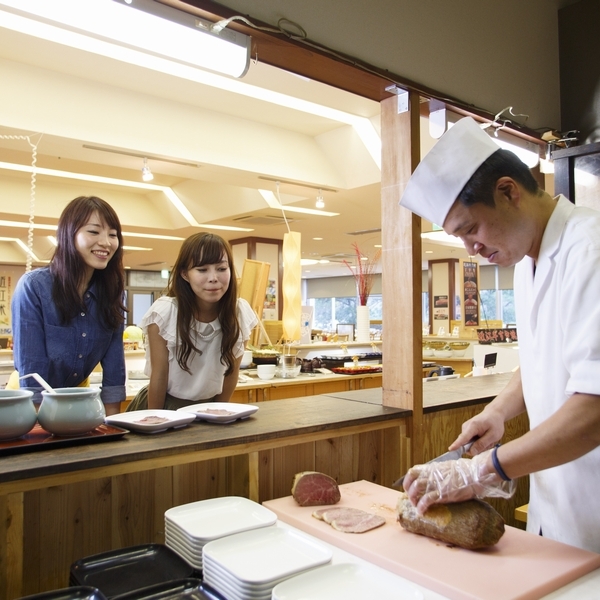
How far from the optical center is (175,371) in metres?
2.52

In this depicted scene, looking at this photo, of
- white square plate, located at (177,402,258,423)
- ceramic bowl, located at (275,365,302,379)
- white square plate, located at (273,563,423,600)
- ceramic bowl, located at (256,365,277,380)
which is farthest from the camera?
ceramic bowl, located at (275,365,302,379)

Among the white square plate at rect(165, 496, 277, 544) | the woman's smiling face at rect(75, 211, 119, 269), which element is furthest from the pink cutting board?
the woman's smiling face at rect(75, 211, 119, 269)

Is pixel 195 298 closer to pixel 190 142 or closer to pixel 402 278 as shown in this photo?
pixel 402 278

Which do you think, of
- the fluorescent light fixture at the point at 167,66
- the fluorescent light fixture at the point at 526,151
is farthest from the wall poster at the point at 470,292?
the fluorescent light fixture at the point at 526,151

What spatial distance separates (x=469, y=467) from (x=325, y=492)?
19.9 inches

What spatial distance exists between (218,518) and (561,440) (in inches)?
36.3

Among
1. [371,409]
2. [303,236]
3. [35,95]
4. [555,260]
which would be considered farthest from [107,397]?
[303,236]

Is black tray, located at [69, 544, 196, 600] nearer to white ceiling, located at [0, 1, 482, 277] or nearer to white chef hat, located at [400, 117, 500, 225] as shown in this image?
white chef hat, located at [400, 117, 500, 225]

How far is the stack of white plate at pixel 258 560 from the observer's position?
1.24 metres

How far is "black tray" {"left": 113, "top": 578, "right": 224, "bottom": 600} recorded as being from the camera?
122 cm

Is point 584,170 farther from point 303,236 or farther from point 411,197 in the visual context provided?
point 303,236

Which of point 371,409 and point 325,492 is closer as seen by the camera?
point 325,492

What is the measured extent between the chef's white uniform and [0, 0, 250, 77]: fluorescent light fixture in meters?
1.14

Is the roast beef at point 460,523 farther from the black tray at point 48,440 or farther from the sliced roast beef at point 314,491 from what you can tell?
the black tray at point 48,440
